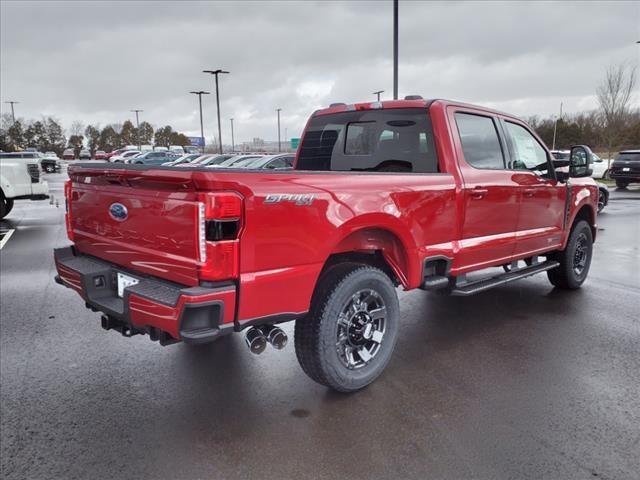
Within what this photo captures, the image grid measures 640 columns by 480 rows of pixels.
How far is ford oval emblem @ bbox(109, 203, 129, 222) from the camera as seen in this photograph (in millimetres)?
3127

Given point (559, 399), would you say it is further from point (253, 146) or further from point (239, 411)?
point (253, 146)

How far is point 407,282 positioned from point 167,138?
108636mm

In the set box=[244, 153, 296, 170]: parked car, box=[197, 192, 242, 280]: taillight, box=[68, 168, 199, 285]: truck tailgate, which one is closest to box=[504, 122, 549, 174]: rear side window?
box=[197, 192, 242, 280]: taillight

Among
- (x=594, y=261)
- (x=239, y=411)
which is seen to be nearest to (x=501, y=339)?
(x=239, y=411)

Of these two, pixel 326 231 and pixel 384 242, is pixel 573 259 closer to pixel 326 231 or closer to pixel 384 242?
pixel 384 242

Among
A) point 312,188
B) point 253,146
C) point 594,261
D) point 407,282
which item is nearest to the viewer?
point 312,188

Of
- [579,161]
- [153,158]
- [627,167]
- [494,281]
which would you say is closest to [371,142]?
[494,281]

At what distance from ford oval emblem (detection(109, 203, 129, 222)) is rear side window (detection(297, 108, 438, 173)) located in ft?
7.37

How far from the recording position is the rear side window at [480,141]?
4.30 metres

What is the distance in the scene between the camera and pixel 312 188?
2947 millimetres

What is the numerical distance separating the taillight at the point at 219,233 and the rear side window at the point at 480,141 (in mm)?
2397

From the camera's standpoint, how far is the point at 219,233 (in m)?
2.57

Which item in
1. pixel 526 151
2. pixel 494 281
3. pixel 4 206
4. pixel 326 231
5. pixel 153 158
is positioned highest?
pixel 153 158

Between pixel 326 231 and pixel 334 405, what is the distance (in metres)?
1.17
